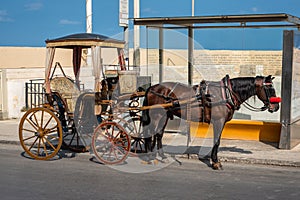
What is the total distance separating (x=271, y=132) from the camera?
11.0m

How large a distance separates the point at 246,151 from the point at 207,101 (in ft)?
6.62

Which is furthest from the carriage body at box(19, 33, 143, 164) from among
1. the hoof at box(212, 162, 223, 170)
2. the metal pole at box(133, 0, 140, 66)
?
the metal pole at box(133, 0, 140, 66)

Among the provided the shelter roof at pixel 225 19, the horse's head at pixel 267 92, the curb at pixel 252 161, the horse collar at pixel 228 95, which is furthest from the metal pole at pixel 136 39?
the horse's head at pixel 267 92

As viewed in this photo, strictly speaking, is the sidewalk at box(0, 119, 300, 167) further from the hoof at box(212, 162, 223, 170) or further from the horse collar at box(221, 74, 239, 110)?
the horse collar at box(221, 74, 239, 110)

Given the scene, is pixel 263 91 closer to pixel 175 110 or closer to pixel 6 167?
pixel 175 110

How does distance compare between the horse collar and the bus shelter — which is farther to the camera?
the bus shelter

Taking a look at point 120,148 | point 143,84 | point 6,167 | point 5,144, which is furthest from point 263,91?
point 5,144

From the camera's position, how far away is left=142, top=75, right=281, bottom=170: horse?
848cm

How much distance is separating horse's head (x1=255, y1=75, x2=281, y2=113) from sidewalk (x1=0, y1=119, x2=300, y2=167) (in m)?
1.25

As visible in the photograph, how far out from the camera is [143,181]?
7.73 m

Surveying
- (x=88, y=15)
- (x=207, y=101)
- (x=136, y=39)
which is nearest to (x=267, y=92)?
(x=207, y=101)

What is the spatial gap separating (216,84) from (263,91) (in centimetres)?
87

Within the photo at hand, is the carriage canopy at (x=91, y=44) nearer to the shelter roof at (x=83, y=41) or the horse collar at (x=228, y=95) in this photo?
the shelter roof at (x=83, y=41)

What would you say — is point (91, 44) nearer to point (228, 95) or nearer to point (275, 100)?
point (228, 95)
